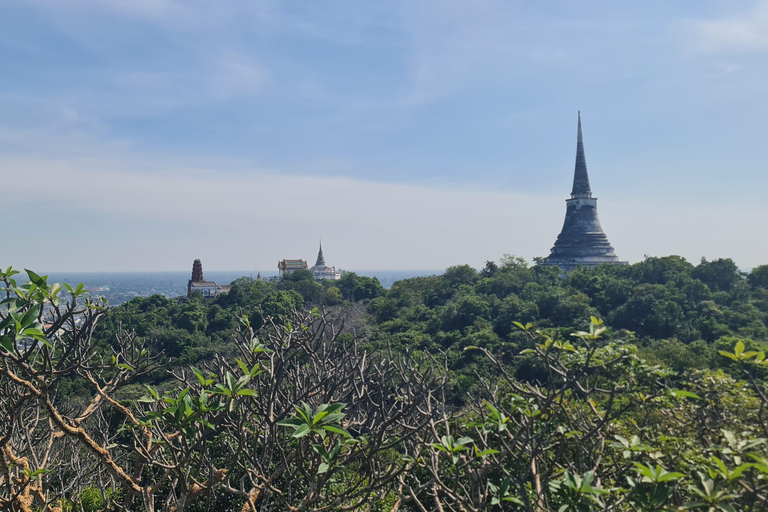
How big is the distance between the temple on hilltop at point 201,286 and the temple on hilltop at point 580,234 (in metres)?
43.2

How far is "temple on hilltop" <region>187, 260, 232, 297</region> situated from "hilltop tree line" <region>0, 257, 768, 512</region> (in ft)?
49.6

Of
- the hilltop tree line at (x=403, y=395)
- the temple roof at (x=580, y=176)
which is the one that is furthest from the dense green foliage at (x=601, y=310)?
the temple roof at (x=580, y=176)

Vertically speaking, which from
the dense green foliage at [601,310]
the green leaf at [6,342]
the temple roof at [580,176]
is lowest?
the dense green foliage at [601,310]

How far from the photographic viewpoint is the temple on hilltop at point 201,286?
230 feet

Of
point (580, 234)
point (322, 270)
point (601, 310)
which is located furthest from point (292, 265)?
point (601, 310)

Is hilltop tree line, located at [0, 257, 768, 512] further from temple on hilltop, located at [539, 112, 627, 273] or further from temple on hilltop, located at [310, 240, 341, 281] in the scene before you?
temple on hilltop, located at [310, 240, 341, 281]

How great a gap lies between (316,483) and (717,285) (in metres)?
35.9

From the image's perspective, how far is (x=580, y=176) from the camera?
4953 cm

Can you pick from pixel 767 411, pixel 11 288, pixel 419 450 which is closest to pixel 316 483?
pixel 419 450

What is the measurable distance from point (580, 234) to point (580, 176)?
5977 mm

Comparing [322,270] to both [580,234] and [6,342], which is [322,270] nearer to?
[580,234]

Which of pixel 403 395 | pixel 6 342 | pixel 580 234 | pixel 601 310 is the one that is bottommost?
pixel 601 310

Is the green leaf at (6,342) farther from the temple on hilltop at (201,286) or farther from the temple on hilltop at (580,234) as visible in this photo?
the temple on hilltop at (201,286)

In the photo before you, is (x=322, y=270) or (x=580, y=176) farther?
(x=322, y=270)
